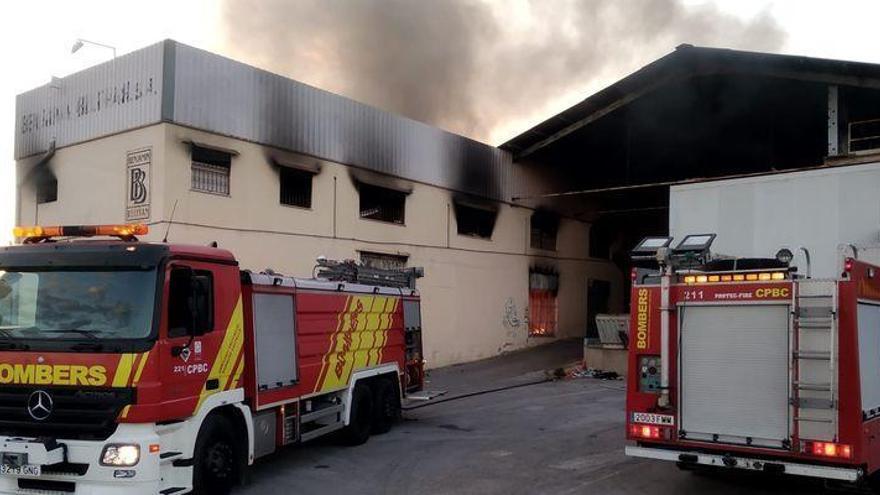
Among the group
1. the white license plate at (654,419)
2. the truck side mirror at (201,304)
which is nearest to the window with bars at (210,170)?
the truck side mirror at (201,304)

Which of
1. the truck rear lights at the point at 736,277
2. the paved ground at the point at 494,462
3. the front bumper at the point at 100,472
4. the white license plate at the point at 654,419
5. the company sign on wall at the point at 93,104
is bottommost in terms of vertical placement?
the paved ground at the point at 494,462

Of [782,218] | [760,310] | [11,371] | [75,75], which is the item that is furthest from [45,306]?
[782,218]

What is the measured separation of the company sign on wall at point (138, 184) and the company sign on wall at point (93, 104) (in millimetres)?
610

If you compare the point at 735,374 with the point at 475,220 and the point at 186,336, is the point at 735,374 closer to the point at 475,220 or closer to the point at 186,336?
the point at 186,336

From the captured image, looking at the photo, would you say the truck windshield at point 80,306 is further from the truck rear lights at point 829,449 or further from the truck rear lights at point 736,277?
the truck rear lights at point 829,449

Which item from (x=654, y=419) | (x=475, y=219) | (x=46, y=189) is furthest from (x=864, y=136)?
(x=46, y=189)

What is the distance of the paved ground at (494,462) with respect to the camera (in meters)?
7.52

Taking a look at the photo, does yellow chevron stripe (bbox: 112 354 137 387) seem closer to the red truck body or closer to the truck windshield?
the truck windshield

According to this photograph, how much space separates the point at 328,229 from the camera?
16.7m

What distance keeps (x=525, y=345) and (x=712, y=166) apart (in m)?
9.31

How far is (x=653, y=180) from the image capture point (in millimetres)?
27078

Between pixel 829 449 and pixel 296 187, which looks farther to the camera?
pixel 296 187

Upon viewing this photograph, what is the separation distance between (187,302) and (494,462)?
4.36m

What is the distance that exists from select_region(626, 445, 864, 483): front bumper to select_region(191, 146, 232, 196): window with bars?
33.3ft
